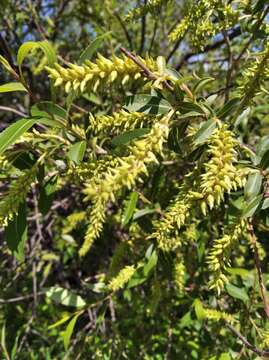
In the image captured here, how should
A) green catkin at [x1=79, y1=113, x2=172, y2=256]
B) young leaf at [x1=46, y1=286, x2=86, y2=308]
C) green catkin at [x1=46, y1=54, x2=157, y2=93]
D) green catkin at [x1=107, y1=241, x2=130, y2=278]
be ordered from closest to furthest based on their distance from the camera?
1. green catkin at [x1=79, y1=113, x2=172, y2=256]
2. green catkin at [x1=46, y1=54, x2=157, y2=93]
3. green catkin at [x1=107, y1=241, x2=130, y2=278]
4. young leaf at [x1=46, y1=286, x2=86, y2=308]

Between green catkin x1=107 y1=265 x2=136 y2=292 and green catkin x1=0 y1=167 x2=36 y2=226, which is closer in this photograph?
green catkin x1=0 y1=167 x2=36 y2=226

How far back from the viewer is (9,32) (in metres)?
3.18

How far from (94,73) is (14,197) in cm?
33

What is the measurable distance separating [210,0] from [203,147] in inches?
18.5

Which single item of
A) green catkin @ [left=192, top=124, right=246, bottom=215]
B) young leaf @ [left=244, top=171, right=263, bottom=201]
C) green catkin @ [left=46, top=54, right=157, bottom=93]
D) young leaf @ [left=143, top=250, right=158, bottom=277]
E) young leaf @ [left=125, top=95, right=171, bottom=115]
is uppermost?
green catkin @ [left=46, top=54, right=157, bottom=93]

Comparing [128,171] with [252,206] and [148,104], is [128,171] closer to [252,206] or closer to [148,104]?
[148,104]

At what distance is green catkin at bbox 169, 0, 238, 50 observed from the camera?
139 cm

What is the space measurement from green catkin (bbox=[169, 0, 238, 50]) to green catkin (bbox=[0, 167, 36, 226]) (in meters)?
0.68

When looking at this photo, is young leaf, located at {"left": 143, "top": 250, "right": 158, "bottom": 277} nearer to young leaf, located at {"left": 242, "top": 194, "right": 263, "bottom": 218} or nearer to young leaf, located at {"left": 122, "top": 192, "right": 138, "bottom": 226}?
young leaf, located at {"left": 122, "top": 192, "right": 138, "bottom": 226}

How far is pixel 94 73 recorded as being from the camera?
871mm

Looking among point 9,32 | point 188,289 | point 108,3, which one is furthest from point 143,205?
point 9,32

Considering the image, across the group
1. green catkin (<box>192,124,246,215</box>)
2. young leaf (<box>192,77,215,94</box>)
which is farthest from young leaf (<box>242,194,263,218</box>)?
young leaf (<box>192,77,215,94</box>)

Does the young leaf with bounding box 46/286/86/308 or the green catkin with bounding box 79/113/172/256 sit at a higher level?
the green catkin with bounding box 79/113/172/256

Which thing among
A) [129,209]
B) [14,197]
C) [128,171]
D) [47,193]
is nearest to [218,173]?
[128,171]
